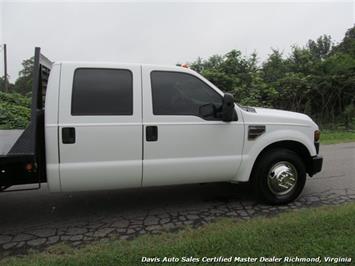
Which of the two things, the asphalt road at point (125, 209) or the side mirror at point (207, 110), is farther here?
the side mirror at point (207, 110)

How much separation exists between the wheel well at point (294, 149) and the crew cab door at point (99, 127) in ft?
5.93

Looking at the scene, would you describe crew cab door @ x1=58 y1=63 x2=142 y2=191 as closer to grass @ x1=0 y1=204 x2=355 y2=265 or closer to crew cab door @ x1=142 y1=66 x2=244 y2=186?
crew cab door @ x1=142 y1=66 x2=244 y2=186

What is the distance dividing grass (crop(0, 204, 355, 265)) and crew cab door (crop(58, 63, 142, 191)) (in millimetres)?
773

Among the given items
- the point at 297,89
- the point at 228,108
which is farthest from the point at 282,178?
the point at 297,89

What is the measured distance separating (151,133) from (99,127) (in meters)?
0.63

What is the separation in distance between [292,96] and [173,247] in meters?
16.1

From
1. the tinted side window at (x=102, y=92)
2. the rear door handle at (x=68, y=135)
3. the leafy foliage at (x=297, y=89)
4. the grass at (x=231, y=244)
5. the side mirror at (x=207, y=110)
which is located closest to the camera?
the grass at (x=231, y=244)

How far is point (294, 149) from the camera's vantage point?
4.96m

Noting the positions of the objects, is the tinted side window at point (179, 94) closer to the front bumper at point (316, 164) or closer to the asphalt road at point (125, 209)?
the asphalt road at point (125, 209)

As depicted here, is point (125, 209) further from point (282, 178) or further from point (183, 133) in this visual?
point (282, 178)

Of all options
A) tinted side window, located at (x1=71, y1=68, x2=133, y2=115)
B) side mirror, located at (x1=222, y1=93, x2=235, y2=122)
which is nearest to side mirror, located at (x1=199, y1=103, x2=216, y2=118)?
side mirror, located at (x1=222, y1=93, x2=235, y2=122)

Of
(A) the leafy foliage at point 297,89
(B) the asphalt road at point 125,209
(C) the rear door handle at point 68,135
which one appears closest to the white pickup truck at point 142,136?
(C) the rear door handle at point 68,135

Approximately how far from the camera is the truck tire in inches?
184

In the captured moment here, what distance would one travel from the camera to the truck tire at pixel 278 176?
15.4ft
